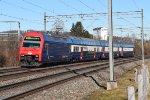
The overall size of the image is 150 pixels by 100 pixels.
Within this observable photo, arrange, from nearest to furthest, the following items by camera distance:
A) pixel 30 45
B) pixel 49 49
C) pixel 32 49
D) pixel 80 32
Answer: pixel 32 49
pixel 30 45
pixel 49 49
pixel 80 32

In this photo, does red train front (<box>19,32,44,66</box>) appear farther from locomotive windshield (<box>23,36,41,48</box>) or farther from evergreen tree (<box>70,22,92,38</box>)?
evergreen tree (<box>70,22,92,38</box>)

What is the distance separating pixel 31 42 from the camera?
3316cm

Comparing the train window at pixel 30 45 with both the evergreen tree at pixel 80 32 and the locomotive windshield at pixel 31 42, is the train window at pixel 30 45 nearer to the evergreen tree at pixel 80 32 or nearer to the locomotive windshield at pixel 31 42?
the locomotive windshield at pixel 31 42

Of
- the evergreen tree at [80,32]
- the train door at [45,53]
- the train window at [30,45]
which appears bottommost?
the train door at [45,53]

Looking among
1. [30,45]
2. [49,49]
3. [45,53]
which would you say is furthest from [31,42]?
[49,49]

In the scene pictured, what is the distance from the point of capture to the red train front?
32191 mm

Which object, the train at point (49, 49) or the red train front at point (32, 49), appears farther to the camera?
the train at point (49, 49)

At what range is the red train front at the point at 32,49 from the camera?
106 feet

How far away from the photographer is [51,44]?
34.2 m

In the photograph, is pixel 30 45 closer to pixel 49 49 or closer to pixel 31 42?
pixel 31 42

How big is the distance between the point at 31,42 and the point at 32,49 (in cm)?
75

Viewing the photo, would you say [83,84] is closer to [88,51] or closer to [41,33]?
[41,33]

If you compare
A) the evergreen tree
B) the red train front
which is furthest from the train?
the evergreen tree

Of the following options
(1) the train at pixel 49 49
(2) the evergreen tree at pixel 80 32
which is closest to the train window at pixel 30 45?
(1) the train at pixel 49 49
